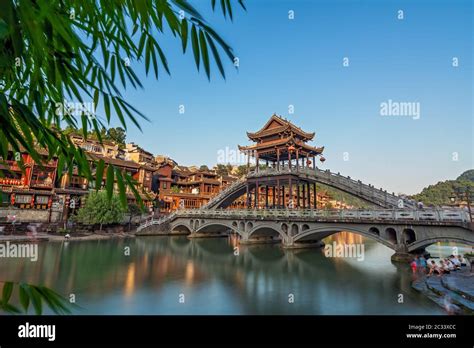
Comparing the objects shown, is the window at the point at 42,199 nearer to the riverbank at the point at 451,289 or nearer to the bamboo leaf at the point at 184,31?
the riverbank at the point at 451,289

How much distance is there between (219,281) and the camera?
14.8 meters

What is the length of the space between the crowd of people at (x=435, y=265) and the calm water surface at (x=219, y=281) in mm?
688

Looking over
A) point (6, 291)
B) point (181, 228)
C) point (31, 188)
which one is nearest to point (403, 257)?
point (6, 291)

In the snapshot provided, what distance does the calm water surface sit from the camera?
33.9ft

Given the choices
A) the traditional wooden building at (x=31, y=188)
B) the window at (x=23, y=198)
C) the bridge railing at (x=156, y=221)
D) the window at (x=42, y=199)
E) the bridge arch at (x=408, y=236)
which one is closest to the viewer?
the bridge arch at (x=408, y=236)

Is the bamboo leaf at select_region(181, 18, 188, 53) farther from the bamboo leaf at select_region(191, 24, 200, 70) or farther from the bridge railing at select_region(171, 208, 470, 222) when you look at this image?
the bridge railing at select_region(171, 208, 470, 222)

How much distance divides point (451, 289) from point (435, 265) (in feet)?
13.4

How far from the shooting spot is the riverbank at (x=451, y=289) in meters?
9.10

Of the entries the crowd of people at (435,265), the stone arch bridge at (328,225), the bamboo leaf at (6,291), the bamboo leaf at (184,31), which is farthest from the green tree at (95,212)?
the bamboo leaf at (184,31)

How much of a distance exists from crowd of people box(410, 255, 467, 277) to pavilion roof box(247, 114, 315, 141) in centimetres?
1834

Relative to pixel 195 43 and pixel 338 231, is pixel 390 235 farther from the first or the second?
→ pixel 195 43
